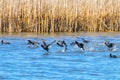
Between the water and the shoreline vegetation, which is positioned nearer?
the water

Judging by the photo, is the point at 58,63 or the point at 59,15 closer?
the point at 58,63

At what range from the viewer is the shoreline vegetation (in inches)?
949

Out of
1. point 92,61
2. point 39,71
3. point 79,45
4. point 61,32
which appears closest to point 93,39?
point 61,32

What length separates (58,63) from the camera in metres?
14.5

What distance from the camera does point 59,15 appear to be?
2472cm

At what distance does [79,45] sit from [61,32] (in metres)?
7.24

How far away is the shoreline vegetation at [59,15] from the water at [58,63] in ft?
9.60

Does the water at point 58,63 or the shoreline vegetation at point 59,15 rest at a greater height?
the shoreline vegetation at point 59,15

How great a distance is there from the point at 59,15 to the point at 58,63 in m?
10.3

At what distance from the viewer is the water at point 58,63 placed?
12.1 meters

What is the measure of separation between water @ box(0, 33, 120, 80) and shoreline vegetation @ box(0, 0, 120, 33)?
2925 mm

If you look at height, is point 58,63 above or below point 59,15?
below

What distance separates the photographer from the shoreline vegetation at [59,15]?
24.1 m

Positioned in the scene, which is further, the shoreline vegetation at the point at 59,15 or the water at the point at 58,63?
the shoreline vegetation at the point at 59,15
